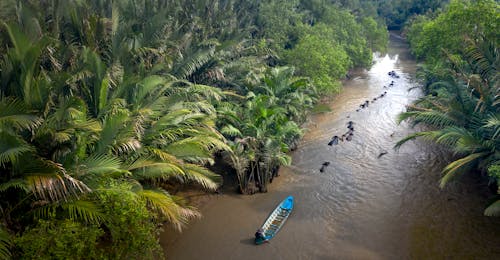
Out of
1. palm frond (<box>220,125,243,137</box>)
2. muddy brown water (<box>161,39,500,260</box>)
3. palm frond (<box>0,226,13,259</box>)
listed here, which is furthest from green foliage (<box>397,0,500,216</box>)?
palm frond (<box>0,226,13,259</box>)

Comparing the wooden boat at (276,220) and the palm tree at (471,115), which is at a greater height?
the palm tree at (471,115)

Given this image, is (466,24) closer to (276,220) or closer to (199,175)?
(276,220)

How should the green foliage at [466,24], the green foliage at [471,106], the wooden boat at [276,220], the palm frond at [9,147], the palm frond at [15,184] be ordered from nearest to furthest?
the palm frond at [9,147] < the palm frond at [15,184] < the wooden boat at [276,220] < the green foliage at [471,106] < the green foliage at [466,24]

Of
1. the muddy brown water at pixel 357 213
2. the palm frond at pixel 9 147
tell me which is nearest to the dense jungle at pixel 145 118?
the palm frond at pixel 9 147

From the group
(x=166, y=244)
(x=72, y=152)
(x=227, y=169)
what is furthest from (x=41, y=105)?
(x=227, y=169)

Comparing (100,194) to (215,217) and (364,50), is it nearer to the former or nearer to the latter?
(215,217)

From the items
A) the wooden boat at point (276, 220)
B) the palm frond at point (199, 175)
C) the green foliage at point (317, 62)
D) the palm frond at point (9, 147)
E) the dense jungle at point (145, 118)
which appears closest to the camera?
the palm frond at point (9, 147)

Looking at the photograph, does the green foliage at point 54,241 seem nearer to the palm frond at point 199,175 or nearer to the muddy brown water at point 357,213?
the palm frond at point 199,175

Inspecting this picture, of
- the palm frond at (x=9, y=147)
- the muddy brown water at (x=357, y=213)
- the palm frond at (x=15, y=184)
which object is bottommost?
the muddy brown water at (x=357, y=213)
